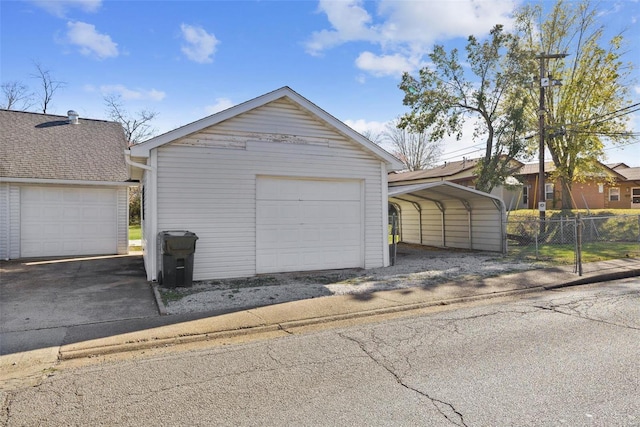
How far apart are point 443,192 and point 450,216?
2.59 metres

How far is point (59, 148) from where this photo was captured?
49.5 feet

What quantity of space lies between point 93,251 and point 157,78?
261 inches

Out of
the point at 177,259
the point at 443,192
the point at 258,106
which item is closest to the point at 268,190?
the point at 258,106

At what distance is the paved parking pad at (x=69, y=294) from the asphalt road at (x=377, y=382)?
231cm

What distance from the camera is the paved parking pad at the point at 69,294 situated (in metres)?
6.17

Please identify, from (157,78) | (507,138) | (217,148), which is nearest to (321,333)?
(217,148)

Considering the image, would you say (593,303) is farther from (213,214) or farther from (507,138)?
(507,138)

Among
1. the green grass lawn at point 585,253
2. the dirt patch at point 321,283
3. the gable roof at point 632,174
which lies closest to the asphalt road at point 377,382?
the dirt patch at point 321,283

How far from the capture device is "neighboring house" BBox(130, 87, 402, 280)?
9.01 m

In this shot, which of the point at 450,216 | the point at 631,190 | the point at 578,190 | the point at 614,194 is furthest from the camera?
the point at 614,194

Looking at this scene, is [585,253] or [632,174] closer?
[585,253]

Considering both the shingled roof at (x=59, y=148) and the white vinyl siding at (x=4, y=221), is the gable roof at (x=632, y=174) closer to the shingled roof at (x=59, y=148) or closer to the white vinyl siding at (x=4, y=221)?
the shingled roof at (x=59, y=148)

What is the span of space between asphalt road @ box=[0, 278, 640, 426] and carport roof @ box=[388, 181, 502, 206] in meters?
6.95

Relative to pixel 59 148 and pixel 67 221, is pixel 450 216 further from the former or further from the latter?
pixel 59 148
